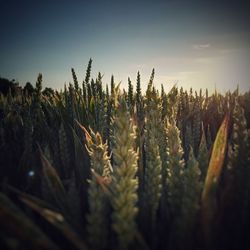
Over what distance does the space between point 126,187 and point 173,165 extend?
0.99 feet

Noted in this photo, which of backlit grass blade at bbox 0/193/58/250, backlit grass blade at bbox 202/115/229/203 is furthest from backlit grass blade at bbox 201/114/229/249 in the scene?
backlit grass blade at bbox 0/193/58/250

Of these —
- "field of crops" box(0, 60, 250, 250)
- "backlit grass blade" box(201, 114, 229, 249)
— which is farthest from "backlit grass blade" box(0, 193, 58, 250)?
"backlit grass blade" box(201, 114, 229, 249)

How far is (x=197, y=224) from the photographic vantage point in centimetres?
73

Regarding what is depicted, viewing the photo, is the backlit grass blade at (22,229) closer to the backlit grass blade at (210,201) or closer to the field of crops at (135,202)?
the field of crops at (135,202)

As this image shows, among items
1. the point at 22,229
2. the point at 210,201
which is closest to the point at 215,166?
the point at 210,201

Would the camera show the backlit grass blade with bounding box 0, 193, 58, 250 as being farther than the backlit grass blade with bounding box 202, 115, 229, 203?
No

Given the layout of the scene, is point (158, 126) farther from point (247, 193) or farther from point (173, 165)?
point (247, 193)

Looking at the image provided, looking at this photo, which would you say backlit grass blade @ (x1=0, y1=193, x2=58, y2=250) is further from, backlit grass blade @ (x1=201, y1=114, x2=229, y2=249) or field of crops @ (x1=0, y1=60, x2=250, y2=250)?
backlit grass blade @ (x1=201, y1=114, x2=229, y2=249)

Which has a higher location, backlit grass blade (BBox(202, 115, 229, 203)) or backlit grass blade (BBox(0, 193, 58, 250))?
backlit grass blade (BBox(202, 115, 229, 203))

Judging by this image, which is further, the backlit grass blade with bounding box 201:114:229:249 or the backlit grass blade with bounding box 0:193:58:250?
the backlit grass blade with bounding box 201:114:229:249

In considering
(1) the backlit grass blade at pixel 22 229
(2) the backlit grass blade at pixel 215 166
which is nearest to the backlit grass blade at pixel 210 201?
(2) the backlit grass blade at pixel 215 166

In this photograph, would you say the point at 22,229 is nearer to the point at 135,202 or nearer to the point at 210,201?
the point at 135,202

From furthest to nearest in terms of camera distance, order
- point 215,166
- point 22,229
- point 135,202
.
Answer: point 215,166 → point 135,202 → point 22,229

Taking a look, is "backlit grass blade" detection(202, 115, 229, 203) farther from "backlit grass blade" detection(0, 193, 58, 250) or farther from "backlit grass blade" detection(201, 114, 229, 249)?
"backlit grass blade" detection(0, 193, 58, 250)
